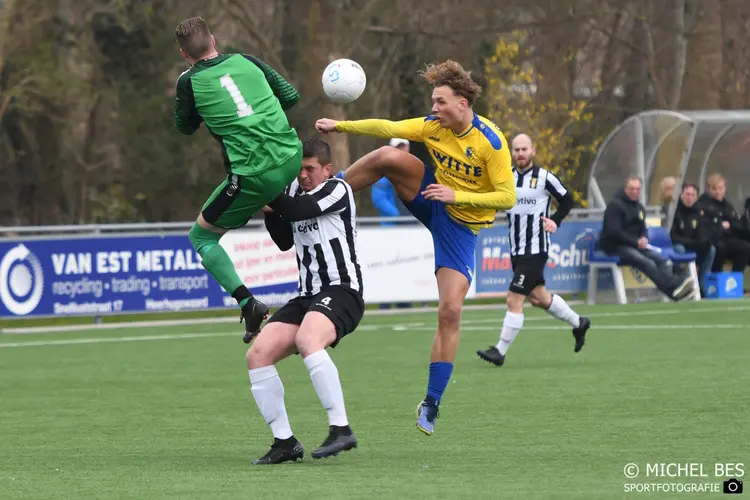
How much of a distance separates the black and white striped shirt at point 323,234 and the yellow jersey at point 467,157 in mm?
863

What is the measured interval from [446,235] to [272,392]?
1.81m

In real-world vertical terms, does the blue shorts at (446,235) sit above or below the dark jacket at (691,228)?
above

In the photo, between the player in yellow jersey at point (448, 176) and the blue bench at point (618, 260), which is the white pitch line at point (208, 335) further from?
the player in yellow jersey at point (448, 176)

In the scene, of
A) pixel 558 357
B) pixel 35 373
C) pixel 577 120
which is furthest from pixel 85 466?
pixel 577 120

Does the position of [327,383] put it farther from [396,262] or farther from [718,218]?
[718,218]

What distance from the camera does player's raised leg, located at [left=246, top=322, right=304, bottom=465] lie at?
27.5ft

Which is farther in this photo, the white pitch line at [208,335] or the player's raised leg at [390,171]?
the white pitch line at [208,335]

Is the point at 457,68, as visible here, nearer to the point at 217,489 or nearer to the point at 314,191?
the point at 314,191

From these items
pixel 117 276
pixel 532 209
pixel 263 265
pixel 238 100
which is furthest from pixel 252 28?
pixel 238 100

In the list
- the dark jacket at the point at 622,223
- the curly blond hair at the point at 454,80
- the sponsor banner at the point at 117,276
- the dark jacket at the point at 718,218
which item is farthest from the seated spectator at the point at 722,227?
the curly blond hair at the point at 454,80

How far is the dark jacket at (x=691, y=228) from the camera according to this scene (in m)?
23.5

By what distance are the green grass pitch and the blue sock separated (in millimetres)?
278

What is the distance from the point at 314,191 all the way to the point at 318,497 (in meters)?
2.05

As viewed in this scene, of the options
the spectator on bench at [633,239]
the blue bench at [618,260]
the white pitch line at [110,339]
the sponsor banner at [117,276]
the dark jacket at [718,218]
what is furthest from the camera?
the dark jacket at [718,218]
